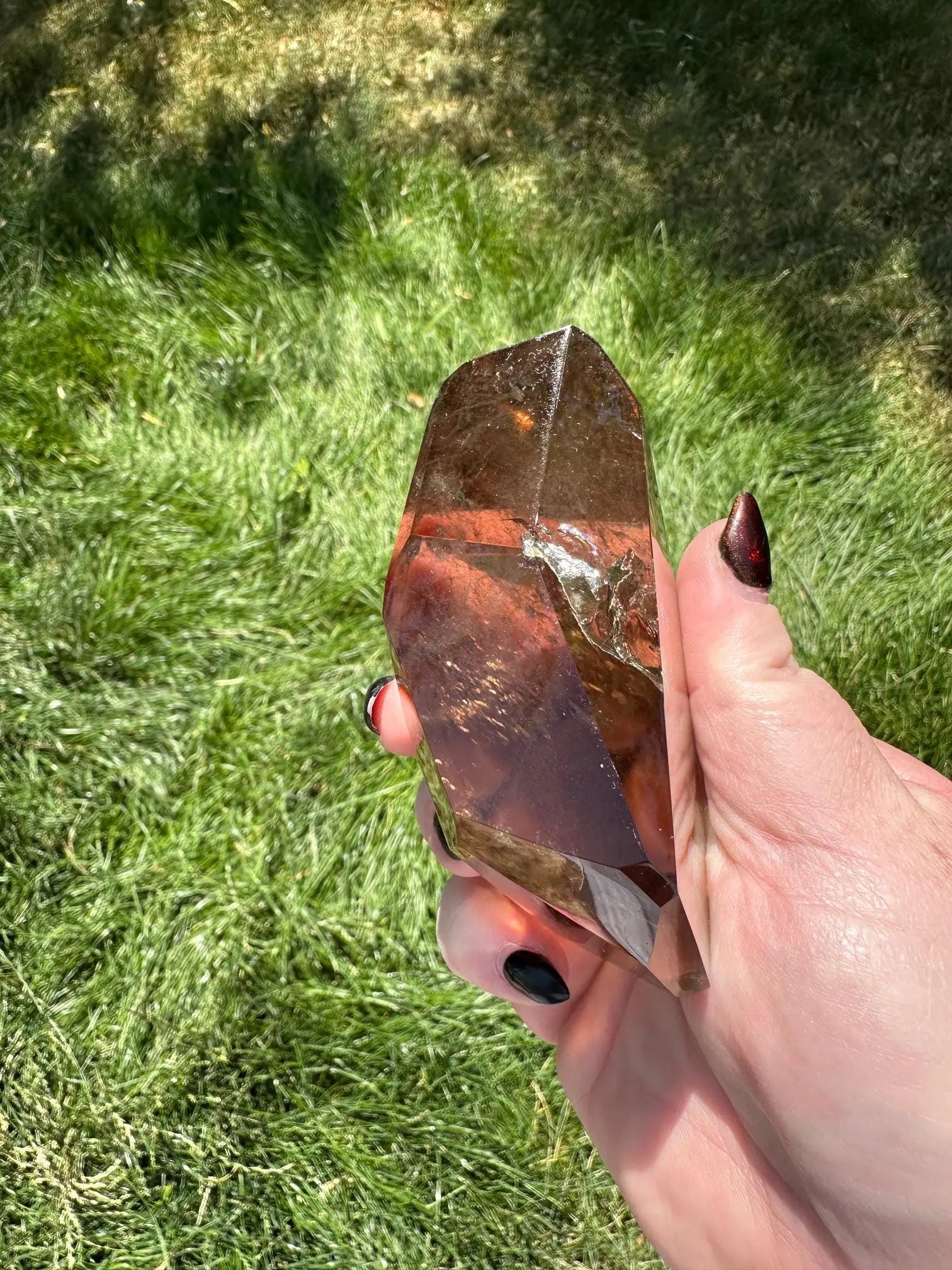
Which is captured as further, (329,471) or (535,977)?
(329,471)

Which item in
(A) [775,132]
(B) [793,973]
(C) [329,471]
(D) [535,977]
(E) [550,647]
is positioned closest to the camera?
(E) [550,647]

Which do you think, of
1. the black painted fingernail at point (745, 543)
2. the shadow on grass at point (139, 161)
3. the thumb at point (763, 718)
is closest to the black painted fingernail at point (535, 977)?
the thumb at point (763, 718)

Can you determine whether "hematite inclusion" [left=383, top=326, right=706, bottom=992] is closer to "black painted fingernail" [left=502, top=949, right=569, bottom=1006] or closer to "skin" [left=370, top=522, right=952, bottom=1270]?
"skin" [left=370, top=522, right=952, bottom=1270]

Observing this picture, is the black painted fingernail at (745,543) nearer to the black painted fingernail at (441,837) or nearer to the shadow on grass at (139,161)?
the black painted fingernail at (441,837)

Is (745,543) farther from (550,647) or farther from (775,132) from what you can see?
(775,132)

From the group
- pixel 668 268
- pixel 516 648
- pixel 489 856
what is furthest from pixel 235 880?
pixel 668 268

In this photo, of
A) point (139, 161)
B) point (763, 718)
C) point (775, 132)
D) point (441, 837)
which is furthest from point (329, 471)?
point (775, 132)

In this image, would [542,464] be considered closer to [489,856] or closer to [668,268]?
[489,856]
